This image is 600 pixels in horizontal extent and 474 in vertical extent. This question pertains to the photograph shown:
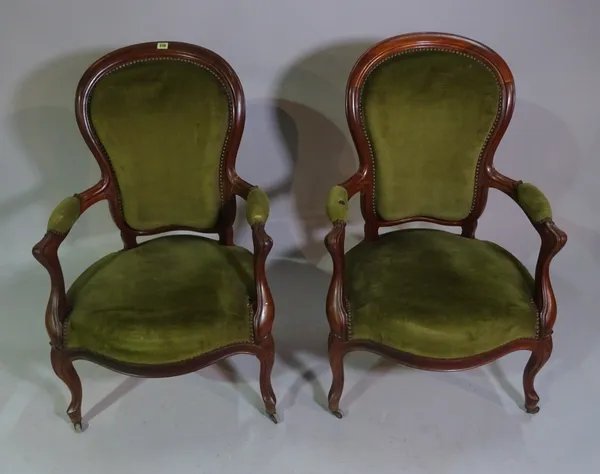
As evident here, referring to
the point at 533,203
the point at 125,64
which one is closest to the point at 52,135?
the point at 125,64

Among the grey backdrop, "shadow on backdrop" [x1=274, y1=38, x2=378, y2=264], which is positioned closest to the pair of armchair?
the grey backdrop

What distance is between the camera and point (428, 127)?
1.68 metres

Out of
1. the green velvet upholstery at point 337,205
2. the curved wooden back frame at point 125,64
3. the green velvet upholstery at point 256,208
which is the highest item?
the curved wooden back frame at point 125,64

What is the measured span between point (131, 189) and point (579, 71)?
149 centimetres

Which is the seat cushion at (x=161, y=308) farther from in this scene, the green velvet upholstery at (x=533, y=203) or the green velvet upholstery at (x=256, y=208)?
the green velvet upholstery at (x=533, y=203)

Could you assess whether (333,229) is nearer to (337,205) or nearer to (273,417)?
(337,205)

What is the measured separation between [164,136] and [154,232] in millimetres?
294

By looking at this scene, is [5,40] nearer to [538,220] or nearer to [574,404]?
[538,220]

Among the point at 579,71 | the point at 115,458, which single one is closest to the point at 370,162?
the point at 579,71

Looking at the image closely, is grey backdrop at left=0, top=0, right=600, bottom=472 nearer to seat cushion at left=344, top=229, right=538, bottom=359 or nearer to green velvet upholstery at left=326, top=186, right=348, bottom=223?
seat cushion at left=344, top=229, right=538, bottom=359

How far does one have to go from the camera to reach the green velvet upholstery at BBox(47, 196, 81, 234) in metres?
1.50

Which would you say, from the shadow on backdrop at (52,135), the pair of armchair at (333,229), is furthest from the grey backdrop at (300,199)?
the pair of armchair at (333,229)

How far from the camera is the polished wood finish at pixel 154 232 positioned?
4.88 feet

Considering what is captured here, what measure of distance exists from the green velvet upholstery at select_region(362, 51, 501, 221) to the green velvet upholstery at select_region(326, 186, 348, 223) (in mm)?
173
